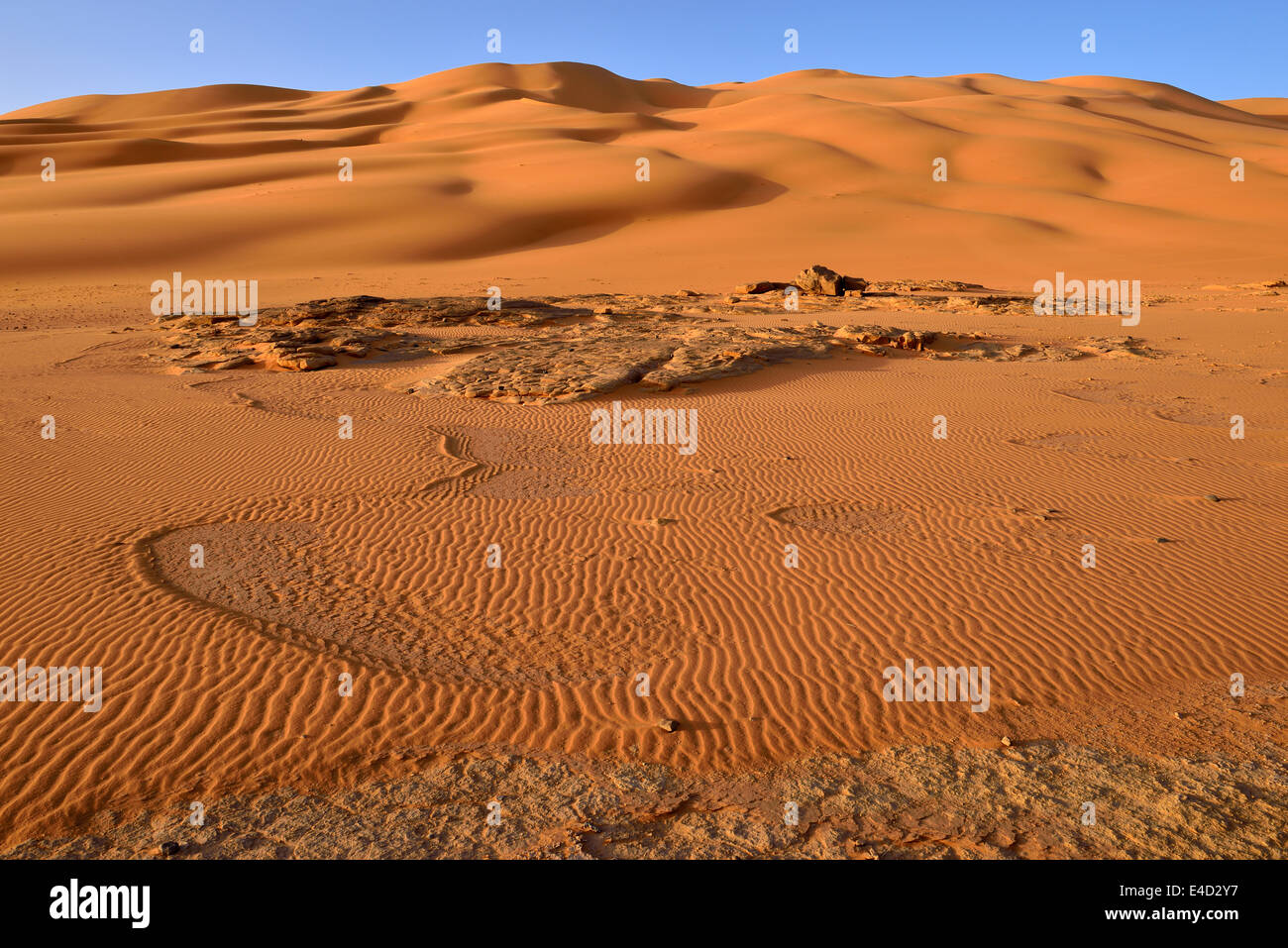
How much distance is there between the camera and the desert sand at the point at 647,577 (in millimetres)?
5094

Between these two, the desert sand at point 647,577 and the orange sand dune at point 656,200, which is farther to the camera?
the orange sand dune at point 656,200

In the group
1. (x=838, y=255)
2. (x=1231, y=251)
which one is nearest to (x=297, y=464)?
(x=838, y=255)

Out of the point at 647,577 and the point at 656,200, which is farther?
the point at 656,200

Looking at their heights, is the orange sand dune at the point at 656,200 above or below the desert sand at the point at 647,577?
above

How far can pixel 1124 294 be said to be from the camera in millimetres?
29766

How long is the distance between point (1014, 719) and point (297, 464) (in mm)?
9225

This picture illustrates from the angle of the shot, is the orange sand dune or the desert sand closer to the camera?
the desert sand

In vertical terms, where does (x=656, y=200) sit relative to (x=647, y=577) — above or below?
above

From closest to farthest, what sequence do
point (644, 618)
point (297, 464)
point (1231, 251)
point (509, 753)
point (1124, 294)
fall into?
point (509, 753)
point (644, 618)
point (297, 464)
point (1124, 294)
point (1231, 251)

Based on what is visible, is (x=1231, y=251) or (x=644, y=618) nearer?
(x=644, y=618)

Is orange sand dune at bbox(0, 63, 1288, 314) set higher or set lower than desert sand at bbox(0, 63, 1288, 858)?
higher

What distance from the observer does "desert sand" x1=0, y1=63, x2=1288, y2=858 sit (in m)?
5.09

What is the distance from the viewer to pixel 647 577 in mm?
8203
